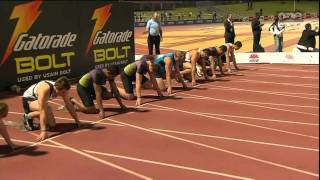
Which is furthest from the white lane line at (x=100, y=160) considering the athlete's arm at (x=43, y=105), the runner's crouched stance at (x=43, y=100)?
the runner's crouched stance at (x=43, y=100)

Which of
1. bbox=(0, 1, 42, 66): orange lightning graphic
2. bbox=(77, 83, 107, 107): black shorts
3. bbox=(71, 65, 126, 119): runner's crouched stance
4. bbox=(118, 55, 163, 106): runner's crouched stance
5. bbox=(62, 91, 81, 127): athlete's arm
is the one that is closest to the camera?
bbox=(62, 91, 81, 127): athlete's arm

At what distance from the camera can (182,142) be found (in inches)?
321

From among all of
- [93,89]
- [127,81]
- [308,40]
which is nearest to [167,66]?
[127,81]

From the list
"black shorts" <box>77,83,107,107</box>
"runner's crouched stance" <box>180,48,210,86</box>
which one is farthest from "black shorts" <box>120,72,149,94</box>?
"runner's crouched stance" <box>180,48,210,86</box>

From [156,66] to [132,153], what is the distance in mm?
5010

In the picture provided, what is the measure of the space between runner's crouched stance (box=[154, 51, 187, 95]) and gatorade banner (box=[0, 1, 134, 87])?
3187 mm

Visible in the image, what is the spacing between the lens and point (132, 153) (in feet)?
24.7

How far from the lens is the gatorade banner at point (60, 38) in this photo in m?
12.7

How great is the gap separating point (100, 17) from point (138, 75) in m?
5.47

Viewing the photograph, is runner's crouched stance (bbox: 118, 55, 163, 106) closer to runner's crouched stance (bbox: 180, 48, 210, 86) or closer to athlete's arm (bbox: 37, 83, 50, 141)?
Answer: runner's crouched stance (bbox: 180, 48, 210, 86)

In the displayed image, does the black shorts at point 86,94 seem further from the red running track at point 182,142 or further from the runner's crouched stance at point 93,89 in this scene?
the red running track at point 182,142

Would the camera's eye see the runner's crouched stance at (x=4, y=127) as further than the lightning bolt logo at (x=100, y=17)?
No

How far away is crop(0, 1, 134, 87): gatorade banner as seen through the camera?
41.8 ft

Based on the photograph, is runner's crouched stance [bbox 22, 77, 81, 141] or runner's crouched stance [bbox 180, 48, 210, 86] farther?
runner's crouched stance [bbox 180, 48, 210, 86]
